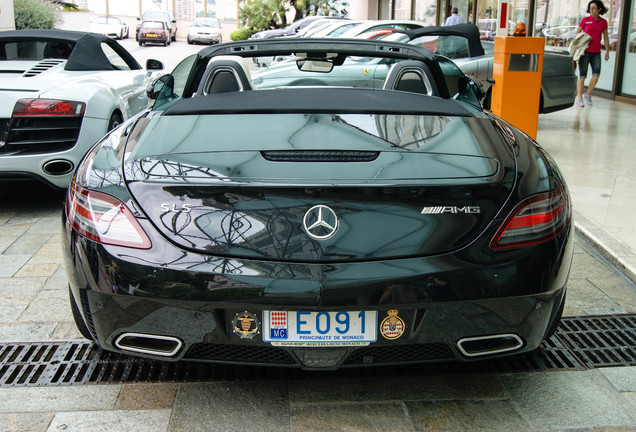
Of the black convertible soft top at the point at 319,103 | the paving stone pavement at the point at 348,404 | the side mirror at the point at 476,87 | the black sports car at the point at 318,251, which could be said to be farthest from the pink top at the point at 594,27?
the black sports car at the point at 318,251

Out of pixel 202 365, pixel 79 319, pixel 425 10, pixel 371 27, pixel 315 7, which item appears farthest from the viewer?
pixel 315 7

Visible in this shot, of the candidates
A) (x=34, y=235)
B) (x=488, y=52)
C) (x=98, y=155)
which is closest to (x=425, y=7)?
(x=488, y=52)

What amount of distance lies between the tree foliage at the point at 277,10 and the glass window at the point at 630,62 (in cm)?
2485

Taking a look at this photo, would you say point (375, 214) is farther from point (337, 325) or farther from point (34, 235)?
point (34, 235)

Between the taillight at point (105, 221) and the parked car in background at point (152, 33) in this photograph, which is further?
the parked car in background at point (152, 33)

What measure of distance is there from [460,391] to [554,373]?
0.43 metres

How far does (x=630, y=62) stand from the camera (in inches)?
494

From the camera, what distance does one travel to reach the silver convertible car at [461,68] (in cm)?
852

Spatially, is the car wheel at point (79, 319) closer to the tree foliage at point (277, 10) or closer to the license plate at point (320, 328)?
the license plate at point (320, 328)

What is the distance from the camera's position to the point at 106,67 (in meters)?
6.47

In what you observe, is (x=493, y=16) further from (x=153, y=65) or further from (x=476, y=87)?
(x=476, y=87)

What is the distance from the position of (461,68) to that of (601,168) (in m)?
2.69

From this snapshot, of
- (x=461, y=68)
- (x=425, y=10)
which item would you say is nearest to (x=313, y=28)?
Result: (x=461, y=68)

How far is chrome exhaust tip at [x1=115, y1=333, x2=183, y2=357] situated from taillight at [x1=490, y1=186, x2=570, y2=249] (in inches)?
41.6
